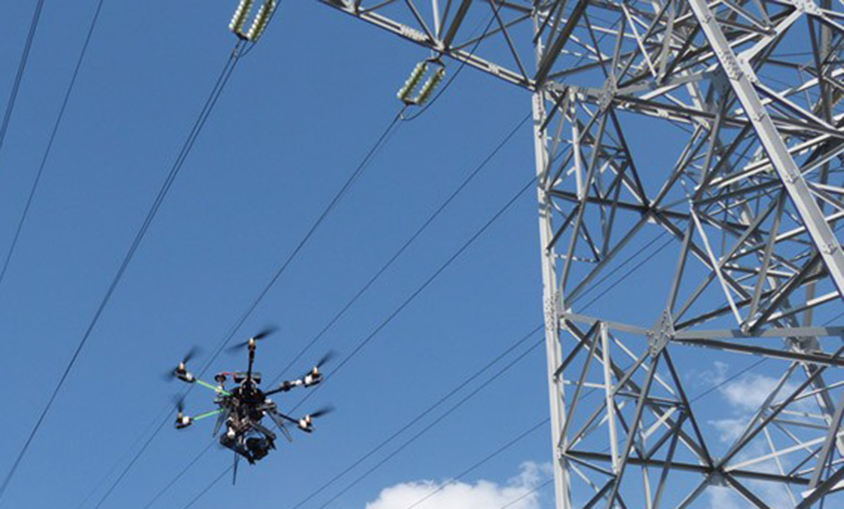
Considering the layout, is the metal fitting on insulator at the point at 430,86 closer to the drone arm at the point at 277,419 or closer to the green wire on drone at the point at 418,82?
the green wire on drone at the point at 418,82

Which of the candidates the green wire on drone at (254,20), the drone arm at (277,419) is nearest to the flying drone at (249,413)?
the drone arm at (277,419)

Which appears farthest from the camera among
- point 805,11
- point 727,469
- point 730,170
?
point 730,170

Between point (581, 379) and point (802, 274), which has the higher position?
→ point (581, 379)

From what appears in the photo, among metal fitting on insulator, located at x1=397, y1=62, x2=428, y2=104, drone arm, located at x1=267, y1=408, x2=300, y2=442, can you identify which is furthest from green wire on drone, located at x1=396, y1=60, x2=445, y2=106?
drone arm, located at x1=267, y1=408, x2=300, y2=442

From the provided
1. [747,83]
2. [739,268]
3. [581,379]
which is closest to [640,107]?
[739,268]

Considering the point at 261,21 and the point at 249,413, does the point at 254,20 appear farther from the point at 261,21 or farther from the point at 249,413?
the point at 249,413

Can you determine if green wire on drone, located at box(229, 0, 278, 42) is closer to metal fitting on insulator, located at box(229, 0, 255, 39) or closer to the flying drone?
metal fitting on insulator, located at box(229, 0, 255, 39)

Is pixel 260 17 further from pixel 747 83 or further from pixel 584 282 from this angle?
pixel 747 83
